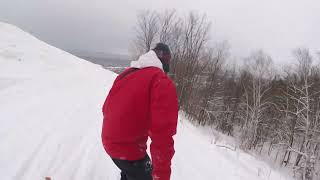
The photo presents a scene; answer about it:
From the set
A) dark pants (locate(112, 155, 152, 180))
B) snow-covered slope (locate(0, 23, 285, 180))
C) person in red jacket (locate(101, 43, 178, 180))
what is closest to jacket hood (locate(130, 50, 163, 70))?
person in red jacket (locate(101, 43, 178, 180))

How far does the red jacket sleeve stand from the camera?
1927 mm

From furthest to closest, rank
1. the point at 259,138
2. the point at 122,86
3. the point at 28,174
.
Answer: the point at 259,138 < the point at 28,174 < the point at 122,86

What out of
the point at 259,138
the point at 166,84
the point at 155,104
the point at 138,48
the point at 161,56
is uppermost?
the point at 161,56

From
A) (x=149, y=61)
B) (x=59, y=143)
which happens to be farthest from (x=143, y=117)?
(x=59, y=143)

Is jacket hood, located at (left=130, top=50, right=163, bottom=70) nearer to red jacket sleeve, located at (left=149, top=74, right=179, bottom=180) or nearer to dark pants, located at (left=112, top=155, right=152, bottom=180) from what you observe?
red jacket sleeve, located at (left=149, top=74, right=179, bottom=180)

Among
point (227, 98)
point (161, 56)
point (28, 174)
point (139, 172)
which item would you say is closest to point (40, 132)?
point (28, 174)

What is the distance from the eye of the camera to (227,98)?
43125 mm

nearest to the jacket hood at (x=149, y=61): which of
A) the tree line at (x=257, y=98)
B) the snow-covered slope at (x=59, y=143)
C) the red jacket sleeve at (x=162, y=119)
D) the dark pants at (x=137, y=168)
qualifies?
the red jacket sleeve at (x=162, y=119)

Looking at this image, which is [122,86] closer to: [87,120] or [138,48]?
[87,120]

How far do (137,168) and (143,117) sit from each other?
525mm

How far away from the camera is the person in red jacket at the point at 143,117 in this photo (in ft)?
6.40

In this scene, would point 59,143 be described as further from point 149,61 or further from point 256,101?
point 256,101

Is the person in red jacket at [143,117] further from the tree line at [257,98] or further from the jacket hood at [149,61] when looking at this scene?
the tree line at [257,98]

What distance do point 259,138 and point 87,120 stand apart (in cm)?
3210
